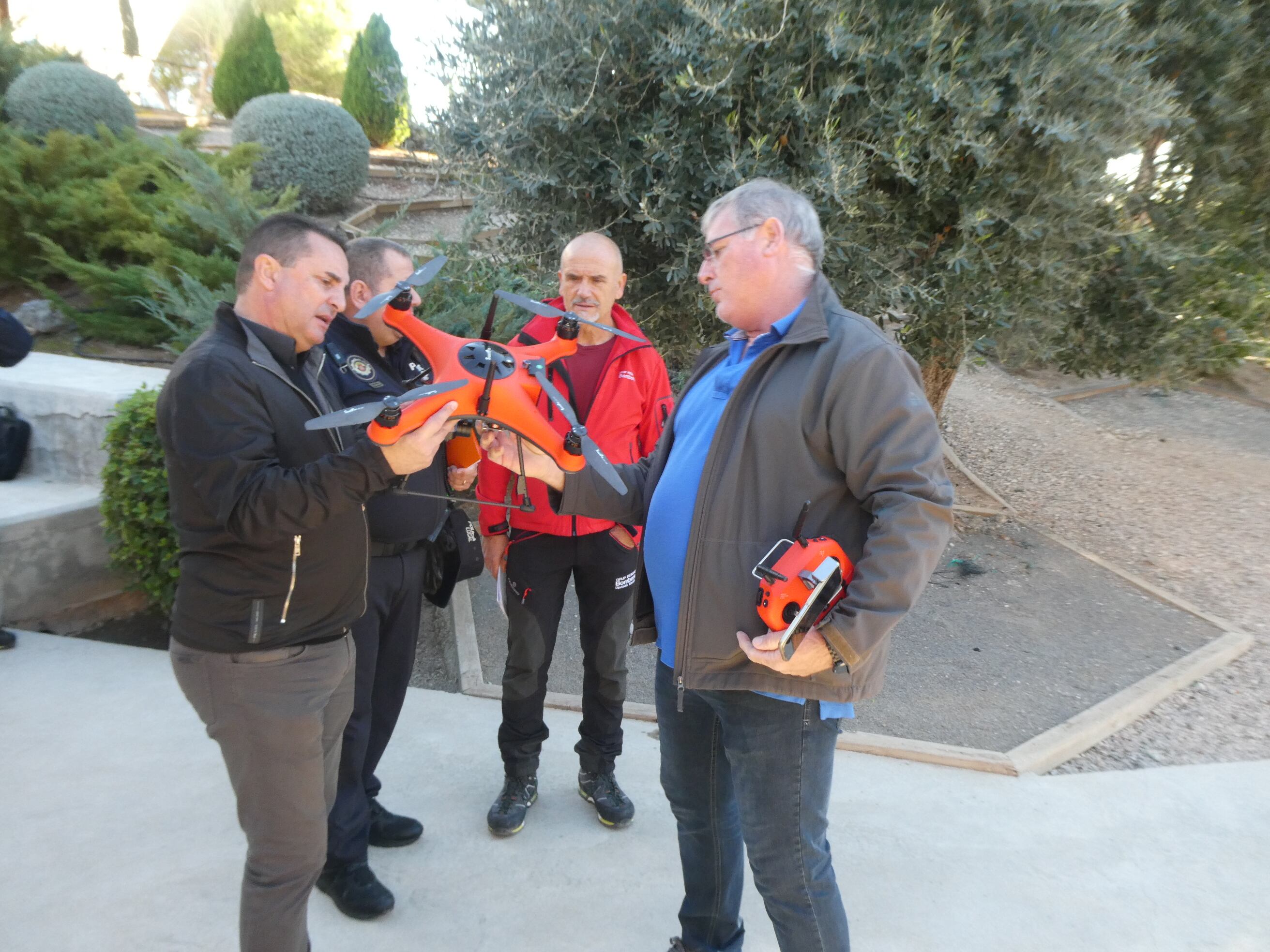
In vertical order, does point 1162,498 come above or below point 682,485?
below

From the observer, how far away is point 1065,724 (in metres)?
3.93

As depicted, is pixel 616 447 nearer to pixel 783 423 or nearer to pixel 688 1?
pixel 783 423

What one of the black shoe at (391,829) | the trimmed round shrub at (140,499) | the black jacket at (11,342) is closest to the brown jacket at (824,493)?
the black shoe at (391,829)

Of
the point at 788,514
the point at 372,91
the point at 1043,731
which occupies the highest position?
the point at 372,91

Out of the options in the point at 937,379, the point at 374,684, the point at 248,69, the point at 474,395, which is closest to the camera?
the point at 474,395

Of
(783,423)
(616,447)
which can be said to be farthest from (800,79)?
(783,423)

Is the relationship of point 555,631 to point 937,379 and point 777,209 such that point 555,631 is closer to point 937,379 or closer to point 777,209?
point 777,209

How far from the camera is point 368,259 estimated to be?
281 centimetres

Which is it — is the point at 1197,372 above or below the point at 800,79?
below

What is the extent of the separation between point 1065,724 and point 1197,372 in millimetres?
3243

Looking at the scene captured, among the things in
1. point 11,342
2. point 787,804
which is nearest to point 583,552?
point 787,804

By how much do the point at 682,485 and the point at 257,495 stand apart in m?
0.93

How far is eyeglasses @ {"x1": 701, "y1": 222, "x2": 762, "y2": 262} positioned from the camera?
202 centimetres

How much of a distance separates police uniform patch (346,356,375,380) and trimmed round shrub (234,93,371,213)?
9167 millimetres
